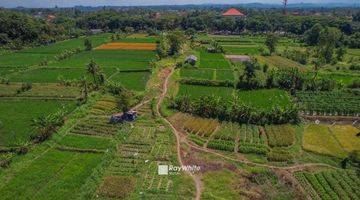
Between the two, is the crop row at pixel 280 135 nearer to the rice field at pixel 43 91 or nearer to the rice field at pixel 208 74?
the rice field at pixel 208 74

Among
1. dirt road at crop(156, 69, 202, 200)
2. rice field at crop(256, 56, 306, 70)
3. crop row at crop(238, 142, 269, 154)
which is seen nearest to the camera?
dirt road at crop(156, 69, 202, 200)

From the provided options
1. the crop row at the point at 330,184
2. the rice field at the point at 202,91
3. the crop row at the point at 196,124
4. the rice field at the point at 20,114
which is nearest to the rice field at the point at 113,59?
the rice field at the point at 202,91

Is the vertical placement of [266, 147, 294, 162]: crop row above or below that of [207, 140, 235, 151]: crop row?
below

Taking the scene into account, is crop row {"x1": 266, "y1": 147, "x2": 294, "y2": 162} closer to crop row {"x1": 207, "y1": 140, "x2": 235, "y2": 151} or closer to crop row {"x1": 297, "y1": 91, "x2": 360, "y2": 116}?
crop row {"x1": 207, "y1": 140, "x2": 235, "y2": 151}

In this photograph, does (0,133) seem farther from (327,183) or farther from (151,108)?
(327,183)

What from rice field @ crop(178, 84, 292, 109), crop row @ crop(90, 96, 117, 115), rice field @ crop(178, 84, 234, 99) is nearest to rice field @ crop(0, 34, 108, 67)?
crop row @ crop(90, 96, 117, 115)

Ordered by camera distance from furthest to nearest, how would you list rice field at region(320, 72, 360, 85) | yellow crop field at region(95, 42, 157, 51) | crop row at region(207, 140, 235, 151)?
yellow crop field at region(95, 42, 157, 51) → rice field at region(320, 72, 360, 85) → crop row at region(207, 140, 235, 151)

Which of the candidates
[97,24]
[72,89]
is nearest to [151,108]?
[72,89]
